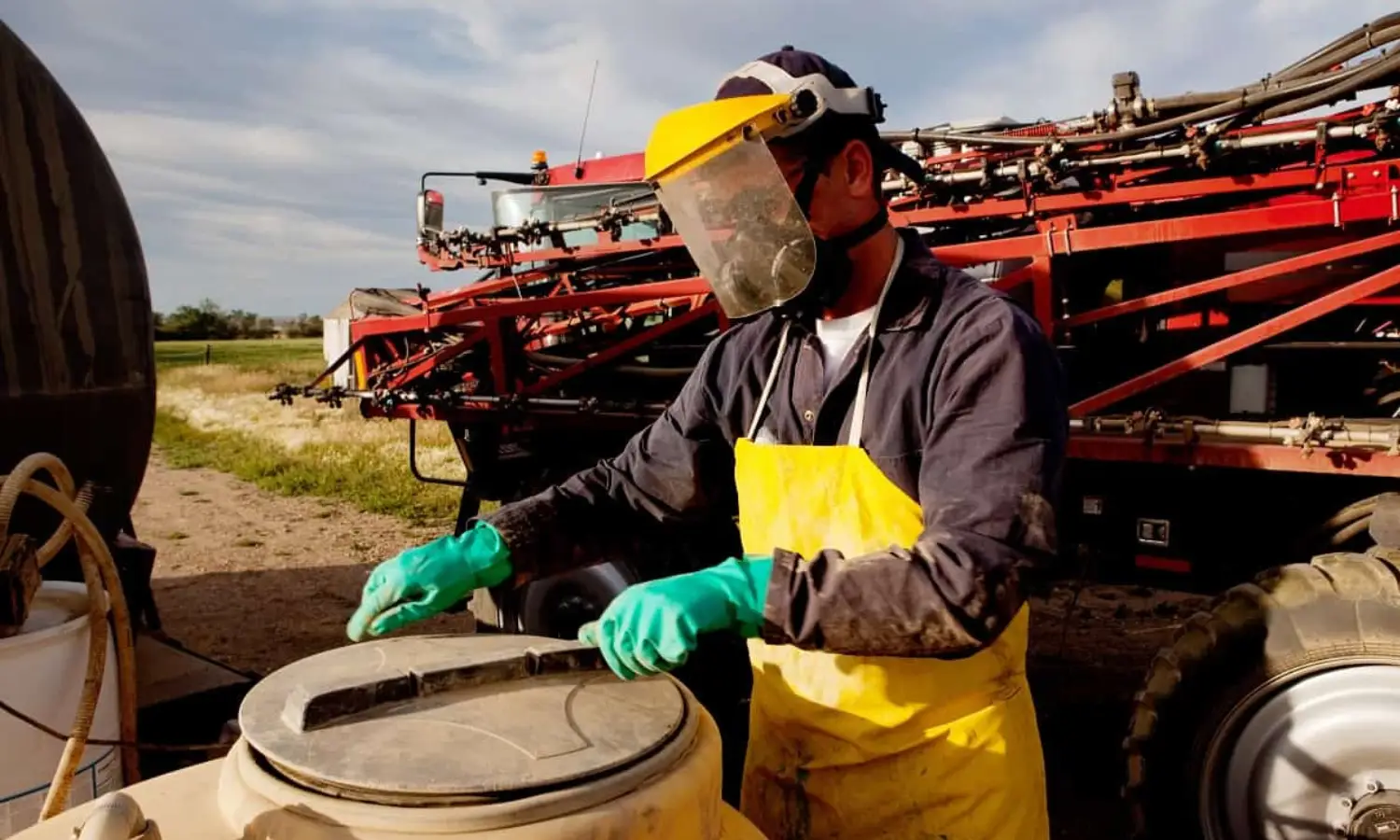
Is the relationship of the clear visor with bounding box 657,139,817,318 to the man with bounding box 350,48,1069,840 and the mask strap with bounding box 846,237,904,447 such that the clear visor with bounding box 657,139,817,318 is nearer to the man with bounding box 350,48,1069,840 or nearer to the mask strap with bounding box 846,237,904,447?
the man with bounding box 350,48,1069,840

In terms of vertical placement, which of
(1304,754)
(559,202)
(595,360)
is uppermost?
(559,202)

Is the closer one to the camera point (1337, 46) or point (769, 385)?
point (769, 385)

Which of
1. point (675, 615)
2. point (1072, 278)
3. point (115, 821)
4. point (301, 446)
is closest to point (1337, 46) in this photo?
point (1072, 278)

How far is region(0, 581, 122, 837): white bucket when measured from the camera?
6.15 ft

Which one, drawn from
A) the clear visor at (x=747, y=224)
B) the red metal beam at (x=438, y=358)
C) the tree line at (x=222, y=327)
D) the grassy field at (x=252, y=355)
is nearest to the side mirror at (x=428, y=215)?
the red metal beam at (x=438, y=358)

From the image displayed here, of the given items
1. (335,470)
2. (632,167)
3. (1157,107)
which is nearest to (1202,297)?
(1157,107)

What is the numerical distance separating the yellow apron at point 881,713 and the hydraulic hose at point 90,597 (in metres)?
1.12

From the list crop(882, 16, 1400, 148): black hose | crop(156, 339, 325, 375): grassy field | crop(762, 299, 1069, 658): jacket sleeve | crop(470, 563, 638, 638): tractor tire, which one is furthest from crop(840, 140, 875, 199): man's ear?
crop(156, 339, 325, 375): grassy field

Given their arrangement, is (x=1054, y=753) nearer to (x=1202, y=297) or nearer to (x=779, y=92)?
(x=1202, y=297)

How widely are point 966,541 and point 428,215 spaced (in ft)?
16.6

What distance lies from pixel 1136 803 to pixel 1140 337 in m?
1.75

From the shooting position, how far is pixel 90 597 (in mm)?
1656

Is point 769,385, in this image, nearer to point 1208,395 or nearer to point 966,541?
point 966,541

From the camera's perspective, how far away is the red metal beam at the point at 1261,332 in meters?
2.70
